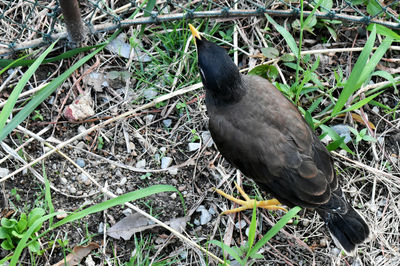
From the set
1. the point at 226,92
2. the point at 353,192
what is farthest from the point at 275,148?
the point at 353,192

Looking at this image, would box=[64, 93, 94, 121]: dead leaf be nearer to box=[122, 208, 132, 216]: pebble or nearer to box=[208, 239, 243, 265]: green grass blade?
box=[122, 208, 132, 216]: pebble

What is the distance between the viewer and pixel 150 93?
427 centimetres

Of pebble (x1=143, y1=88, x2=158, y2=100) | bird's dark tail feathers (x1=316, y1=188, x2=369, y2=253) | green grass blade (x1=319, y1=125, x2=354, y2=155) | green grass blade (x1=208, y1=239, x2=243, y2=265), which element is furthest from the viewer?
pebble (x1=143, y1=88, x2=158, y2=100)

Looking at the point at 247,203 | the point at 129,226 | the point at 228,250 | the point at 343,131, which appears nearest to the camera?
the point at 228,250

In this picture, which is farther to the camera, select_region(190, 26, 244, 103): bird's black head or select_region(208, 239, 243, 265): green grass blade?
select_region(190, 26, 244, 103): bird's black head

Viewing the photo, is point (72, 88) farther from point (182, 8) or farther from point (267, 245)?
point (267, 245)

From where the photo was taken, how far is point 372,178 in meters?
4.02

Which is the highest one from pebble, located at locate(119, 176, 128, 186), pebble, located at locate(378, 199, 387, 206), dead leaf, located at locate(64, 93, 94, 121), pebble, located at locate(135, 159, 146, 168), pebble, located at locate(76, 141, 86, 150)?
dead leaf, located at locate(64, 93, 94, 121)

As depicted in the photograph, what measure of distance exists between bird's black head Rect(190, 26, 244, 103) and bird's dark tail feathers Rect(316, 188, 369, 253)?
950 millimetres

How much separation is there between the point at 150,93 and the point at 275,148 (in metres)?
1.24

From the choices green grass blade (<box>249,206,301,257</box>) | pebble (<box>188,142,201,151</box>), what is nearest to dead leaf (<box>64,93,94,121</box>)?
pebble (<box>188,142,201,151</box>)

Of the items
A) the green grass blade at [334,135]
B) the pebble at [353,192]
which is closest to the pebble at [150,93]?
the green grass blade at [334,135]

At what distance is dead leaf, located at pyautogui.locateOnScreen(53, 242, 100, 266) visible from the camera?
355cm

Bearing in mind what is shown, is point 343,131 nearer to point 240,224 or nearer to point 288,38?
point 288,38
